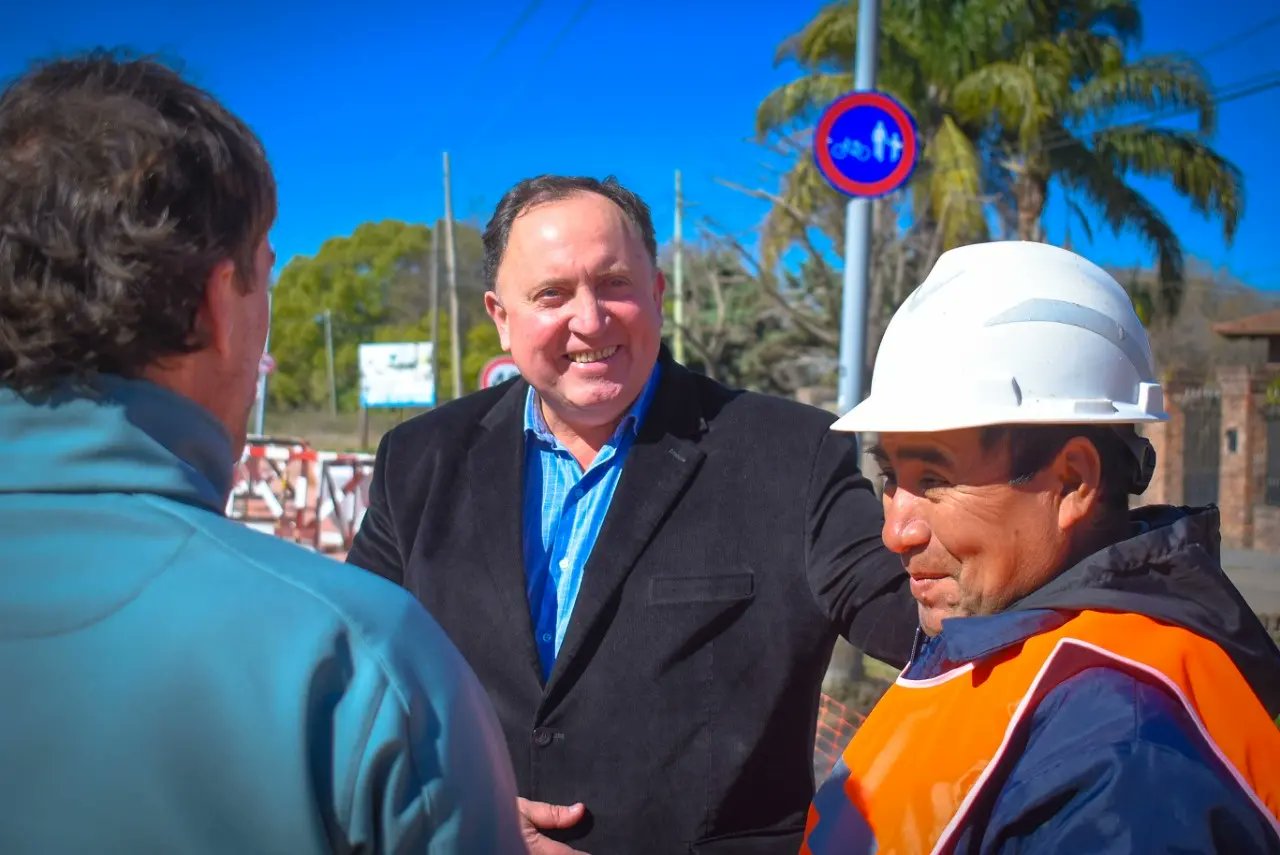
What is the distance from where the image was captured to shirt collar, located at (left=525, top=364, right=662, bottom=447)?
2.50 m

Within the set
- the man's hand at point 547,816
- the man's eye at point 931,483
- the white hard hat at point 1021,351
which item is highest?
the white hard hat at point 1021,351

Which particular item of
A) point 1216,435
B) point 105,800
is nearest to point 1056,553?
point 105,800

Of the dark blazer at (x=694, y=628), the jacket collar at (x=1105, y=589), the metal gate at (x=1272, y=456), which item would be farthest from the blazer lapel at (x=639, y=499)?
the metal gate at (x=1272, y=456)

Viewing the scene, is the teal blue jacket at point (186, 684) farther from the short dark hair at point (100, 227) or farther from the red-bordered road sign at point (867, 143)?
the red-bordered road sign at point (867, 143)

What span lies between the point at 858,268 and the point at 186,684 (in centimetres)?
593

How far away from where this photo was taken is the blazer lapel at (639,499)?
A: 87.7 inches

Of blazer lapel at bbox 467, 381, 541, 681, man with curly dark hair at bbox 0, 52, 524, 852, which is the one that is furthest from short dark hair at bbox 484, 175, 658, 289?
man with curly dark hair at bbox 0, 52, 524, 852

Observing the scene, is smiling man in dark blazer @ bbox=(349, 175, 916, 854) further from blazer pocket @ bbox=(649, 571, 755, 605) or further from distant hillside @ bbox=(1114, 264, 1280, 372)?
distant hillside @ bbox=(1114, 264, 1280, 372)

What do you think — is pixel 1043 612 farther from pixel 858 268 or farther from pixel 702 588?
pixel 858 268

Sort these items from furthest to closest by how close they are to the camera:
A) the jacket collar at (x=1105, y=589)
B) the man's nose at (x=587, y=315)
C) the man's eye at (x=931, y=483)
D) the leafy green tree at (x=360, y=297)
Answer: the leafy green tree at (x=360, y=297) < the man's nose at (x=587, y=315) < the man's eye at (x=931, y=483) < the jacket collar at (x=1105, y=589)

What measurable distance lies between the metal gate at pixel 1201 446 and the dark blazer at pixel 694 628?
14371 millimetres

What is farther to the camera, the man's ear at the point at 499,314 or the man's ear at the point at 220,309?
the man's ear at the point at 499,314

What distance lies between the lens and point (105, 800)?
958mm

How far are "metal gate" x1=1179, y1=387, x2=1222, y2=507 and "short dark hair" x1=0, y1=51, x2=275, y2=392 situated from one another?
1583cm
